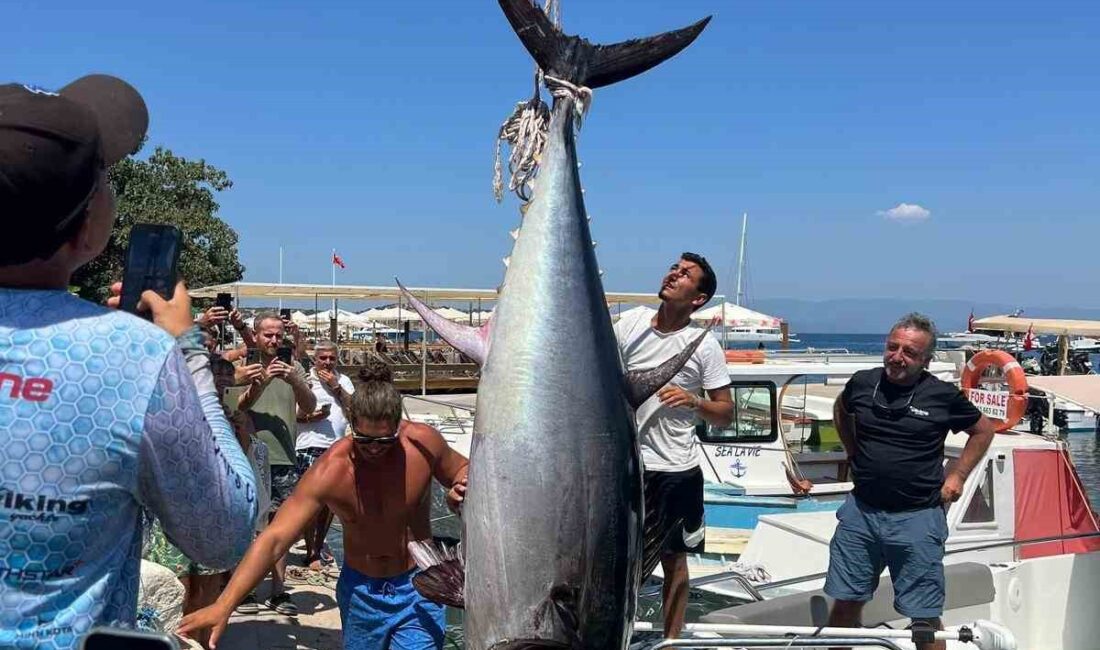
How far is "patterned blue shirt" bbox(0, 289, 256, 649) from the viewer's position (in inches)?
45.2

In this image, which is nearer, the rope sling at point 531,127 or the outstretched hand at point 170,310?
the outstretched hand at point 170,310

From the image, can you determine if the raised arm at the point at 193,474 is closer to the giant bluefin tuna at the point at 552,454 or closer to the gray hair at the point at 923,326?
the giant bluefin tuna at the point at 552,454

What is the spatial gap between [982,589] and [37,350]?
5.11m

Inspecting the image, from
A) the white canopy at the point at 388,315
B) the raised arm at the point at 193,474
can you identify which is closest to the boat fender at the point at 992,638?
the raised arm at the point at 193,474

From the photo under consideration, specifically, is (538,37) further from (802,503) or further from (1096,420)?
(1096,420)

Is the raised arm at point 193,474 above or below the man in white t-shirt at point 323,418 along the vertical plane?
above

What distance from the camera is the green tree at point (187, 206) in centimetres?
2209

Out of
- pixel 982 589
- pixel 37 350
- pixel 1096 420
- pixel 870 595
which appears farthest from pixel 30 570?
pixel 1096 420

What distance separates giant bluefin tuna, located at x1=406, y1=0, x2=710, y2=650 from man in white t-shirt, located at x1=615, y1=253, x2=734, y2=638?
4.87ft

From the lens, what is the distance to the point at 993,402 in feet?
24.3

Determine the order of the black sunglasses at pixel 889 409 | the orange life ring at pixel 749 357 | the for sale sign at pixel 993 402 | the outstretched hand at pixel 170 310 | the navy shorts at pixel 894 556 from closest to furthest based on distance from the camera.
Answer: the outstretched hand at pixel 170 310 → the navy shorts at pixel 894 556 → the black sunglasses at pixel 889 409 → the for sale sign at pixel 993 402 → the orange life ring at pixel 749 357

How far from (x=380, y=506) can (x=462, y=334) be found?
3.50ft

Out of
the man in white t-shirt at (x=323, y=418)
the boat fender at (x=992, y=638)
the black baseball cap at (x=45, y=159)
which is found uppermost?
the black baseball cap at (x=45, y=159)

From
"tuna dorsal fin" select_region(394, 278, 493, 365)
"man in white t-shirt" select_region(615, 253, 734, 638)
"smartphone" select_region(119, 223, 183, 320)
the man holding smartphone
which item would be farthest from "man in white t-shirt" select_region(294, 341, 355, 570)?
"smartphone" select_region(119, 223, 183, 320)
